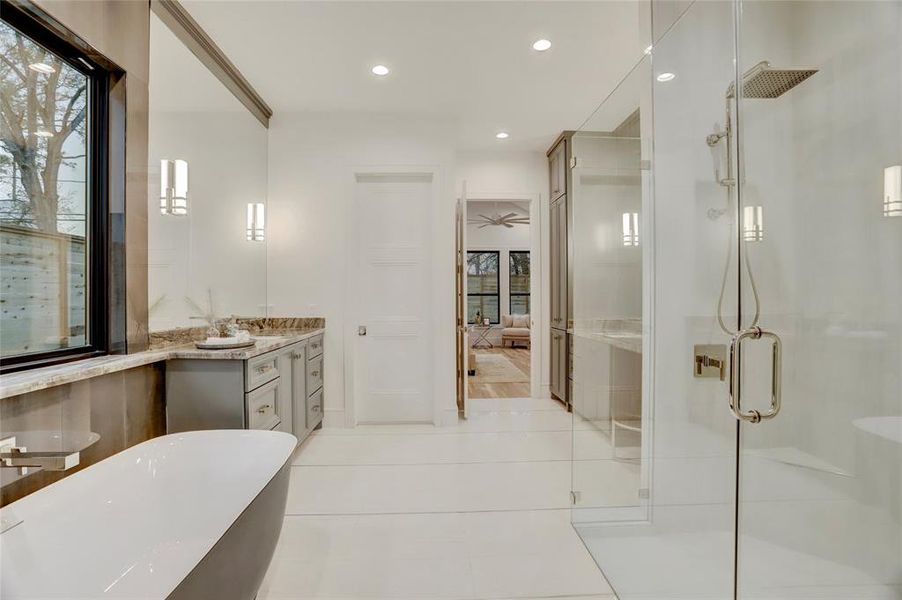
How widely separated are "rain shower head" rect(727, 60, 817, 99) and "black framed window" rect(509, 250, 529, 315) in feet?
27.8

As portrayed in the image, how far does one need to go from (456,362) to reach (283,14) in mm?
2925

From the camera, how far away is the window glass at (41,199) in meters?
1.54

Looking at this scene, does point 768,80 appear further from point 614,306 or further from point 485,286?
point 485,286

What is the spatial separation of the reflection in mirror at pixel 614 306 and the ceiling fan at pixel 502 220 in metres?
6.36

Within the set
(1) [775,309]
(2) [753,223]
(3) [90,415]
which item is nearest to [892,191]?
(2) [753,223]

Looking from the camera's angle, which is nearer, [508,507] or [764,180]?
[764,180]

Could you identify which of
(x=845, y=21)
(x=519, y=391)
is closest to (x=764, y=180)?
(x=845, y=21)

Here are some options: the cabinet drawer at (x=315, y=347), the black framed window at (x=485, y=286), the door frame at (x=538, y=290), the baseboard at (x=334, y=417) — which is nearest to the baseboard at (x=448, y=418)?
the baseboard at (x=334, y=417)

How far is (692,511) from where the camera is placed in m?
1.66

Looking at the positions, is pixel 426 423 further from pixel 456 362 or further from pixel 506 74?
pixel 506 74

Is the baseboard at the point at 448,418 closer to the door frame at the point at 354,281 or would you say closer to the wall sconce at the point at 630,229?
the door frame at the point at 354,281

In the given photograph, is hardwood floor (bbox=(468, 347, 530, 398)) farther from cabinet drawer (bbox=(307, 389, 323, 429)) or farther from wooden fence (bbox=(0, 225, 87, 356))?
wooden fence (bbox=(0, 225, 87, 356))

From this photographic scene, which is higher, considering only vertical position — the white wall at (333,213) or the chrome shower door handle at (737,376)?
the white wall at (333,213)

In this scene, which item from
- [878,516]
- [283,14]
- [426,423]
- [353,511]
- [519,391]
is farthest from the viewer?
[519,391]
